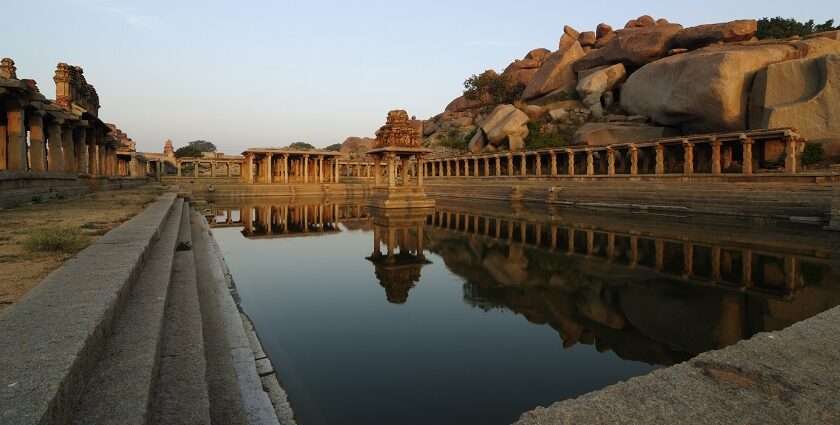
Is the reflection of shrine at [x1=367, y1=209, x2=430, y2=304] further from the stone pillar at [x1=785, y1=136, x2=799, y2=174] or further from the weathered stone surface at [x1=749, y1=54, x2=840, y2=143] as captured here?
the weathered stone surface at [x1=749, y1=54, x2=840, y2=143]

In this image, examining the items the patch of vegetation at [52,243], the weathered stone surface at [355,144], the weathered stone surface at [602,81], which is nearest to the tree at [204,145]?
the weathered stone surface at [355,144]

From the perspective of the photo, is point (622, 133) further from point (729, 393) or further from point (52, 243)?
point (52, 243)

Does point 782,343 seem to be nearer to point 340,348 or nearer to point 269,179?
point 340,348

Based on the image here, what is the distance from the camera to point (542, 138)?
1960 inches

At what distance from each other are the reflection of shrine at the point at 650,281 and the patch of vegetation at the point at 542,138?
32.0 metres

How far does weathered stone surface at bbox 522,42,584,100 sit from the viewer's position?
192 feet

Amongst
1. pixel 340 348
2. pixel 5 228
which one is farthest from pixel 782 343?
pixel 5 228

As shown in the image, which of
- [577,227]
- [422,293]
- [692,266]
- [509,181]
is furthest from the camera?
[509,181]

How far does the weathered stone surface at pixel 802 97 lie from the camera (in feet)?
88.8

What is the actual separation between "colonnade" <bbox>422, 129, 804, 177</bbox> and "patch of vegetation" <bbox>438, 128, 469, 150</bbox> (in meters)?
11.5

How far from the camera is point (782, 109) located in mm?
28625

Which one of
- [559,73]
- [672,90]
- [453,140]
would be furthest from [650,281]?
[453,140]

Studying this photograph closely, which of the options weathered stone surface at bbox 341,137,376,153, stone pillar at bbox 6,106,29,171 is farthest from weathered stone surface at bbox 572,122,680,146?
weathered stone surface at bbox 341,137,376,153

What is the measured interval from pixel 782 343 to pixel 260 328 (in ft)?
20.7
